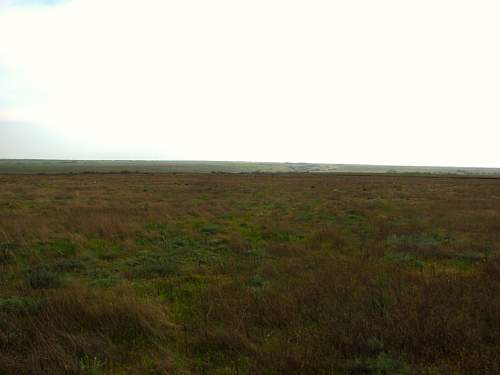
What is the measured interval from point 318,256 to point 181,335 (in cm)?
474

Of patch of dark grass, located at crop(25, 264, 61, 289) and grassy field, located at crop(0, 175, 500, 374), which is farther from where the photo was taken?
patch of dark grass, located at crop(25, 264, 61, 289)

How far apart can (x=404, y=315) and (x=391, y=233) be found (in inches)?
303

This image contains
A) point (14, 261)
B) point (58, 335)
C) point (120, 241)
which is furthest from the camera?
point (120, 241)

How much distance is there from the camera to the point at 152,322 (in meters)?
4.62

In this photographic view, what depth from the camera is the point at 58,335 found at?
14.1 feet

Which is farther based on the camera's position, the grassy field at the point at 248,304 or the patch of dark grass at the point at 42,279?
the patch of dark grass at the point at 42,279

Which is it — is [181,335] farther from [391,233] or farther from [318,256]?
[391,233]

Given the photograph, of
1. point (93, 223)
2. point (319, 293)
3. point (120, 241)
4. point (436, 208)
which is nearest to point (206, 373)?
point (319, 293)

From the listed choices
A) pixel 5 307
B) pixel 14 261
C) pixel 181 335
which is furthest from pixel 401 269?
pixel 14 261

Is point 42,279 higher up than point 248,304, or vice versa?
point 248,304

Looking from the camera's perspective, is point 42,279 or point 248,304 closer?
point 248,304

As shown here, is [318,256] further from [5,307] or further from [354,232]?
[5,307]

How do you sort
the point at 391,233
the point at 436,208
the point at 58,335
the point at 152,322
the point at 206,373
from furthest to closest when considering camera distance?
the point at 436,208 → the point at 391,233 → the point at 152,322 → the point at 58,335 → the point at 206,373

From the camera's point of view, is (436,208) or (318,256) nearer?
(318,256)
